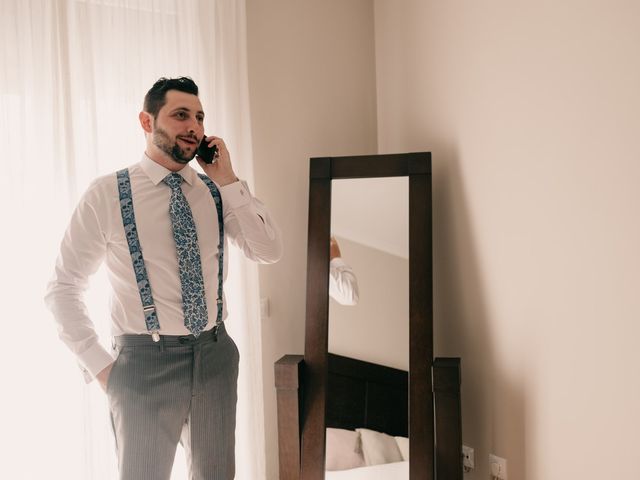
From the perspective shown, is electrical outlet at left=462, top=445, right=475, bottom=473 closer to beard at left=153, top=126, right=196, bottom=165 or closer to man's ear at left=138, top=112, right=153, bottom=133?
beard at left=153, top=126, right=196, bottom=165

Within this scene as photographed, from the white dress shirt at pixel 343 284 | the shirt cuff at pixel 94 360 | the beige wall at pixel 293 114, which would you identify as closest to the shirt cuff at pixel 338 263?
the white dress shirt at pixel 343 284

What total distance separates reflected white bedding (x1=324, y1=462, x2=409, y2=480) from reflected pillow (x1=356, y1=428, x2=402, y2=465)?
0.06 ft

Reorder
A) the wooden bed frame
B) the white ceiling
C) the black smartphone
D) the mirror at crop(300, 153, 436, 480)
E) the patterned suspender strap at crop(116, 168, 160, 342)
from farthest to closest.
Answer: the white ceiling → the mirror at crop(300, 153, 436, 480) → the wooden bed frame → the black smartphone → the patterned suspender strap at crop(116, 168, 160, 342)

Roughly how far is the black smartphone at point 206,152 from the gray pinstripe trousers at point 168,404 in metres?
0.58

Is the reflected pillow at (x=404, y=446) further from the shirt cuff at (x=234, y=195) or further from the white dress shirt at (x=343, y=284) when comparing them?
the shirt cuff at (x=234, y=195)

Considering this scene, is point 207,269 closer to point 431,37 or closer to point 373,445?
point 373,445

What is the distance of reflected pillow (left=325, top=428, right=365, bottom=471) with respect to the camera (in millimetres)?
2650

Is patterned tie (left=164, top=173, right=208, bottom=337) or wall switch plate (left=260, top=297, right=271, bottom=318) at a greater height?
patterned tie (left=164, top=173, right=208, bottom=337)

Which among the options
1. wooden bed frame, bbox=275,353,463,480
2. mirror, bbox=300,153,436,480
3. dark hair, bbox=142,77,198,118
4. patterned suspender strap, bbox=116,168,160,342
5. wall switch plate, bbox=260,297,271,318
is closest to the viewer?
patterned suspender strap, bbox=116,168,160,342

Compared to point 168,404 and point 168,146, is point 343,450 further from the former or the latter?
point 168,146

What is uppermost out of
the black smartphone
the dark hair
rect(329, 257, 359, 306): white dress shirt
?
the dark hair

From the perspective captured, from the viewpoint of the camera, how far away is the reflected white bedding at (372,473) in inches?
103

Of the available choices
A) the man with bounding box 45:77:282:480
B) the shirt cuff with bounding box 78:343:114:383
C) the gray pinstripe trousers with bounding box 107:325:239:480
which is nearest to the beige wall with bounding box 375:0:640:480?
the man with bounding box 45:77:282:480

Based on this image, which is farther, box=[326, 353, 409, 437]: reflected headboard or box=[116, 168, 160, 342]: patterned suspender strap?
box=[326, 353, 409, 437]: reflected headboard
